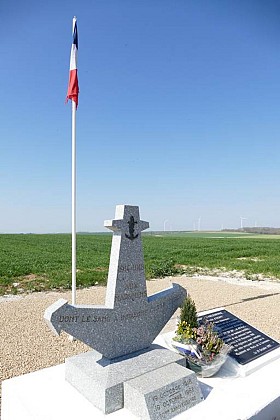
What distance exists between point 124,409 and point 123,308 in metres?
1.17

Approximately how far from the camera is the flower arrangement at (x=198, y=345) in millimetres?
4723

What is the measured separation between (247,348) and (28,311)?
6458 mm

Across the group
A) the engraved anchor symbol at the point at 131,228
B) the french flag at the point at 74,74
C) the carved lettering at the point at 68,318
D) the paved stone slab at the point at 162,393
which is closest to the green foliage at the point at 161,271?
the french flag at the point at 74,74

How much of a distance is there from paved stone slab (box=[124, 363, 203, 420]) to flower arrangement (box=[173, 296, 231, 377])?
1.59 feet

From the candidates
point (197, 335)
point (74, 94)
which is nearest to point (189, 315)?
point (197, 335)

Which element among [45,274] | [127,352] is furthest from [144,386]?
[45,274]

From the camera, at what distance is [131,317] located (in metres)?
4.70

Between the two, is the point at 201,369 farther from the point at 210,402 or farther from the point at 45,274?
the point at 45,274

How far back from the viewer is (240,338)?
18.5 ft

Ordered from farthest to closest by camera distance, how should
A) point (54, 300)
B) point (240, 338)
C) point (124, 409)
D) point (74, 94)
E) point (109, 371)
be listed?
point (54, 300) < point (74, 94) < point (240, 338) < point (109, 371) < point (124, 409)

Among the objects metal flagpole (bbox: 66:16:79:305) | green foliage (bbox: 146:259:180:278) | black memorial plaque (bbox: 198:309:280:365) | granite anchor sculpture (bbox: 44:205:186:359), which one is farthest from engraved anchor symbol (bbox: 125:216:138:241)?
green foliage (bbox: 146:259:180:278)

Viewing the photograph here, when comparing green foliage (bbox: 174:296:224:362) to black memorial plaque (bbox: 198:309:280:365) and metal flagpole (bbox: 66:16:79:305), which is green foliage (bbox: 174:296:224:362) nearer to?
black memorial plaque (bbox: 198:309:280:365)

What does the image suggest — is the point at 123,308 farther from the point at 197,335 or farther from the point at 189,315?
the point at 197,335

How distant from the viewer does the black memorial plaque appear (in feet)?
17.2
